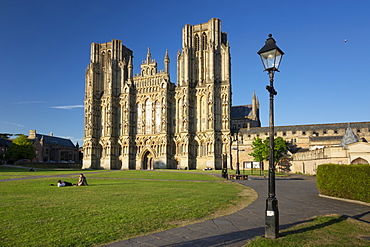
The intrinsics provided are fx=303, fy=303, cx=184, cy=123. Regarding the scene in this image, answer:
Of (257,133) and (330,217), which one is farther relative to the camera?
(257,133)

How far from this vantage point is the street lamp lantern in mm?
9164

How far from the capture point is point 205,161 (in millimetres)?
68500

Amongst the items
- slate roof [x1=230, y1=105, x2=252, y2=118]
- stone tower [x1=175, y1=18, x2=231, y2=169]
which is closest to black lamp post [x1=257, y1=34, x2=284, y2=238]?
stone tower [x1=175, y1=18, x2=231, y2=169]

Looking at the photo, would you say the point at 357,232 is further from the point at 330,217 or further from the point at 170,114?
the point at 170,114

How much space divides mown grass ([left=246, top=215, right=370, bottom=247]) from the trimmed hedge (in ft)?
16.2

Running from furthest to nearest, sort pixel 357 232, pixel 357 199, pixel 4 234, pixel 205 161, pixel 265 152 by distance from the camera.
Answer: pixel 205 161 → pixel 265 152 → pixel 357 199 → pixel 357 232 → pixel 4 234

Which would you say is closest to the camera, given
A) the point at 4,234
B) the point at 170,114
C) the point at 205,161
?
the point at 4,234

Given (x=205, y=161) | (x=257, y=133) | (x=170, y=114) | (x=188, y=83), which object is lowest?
(x=205, y=161)

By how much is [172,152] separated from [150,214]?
203ft

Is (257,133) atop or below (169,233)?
atop

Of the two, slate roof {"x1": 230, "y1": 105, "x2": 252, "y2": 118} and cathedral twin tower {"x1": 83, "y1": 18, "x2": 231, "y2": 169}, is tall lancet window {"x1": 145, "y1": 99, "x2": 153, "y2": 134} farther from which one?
slate roof {"x1": 230, "y1": 105, "x2": 252, "y2": 118}

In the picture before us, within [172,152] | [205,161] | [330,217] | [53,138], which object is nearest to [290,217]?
[330,217]

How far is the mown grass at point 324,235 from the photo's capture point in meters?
7.34

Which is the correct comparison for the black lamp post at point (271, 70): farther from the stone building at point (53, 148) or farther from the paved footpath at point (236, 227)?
the stone building at point (53, 148)
